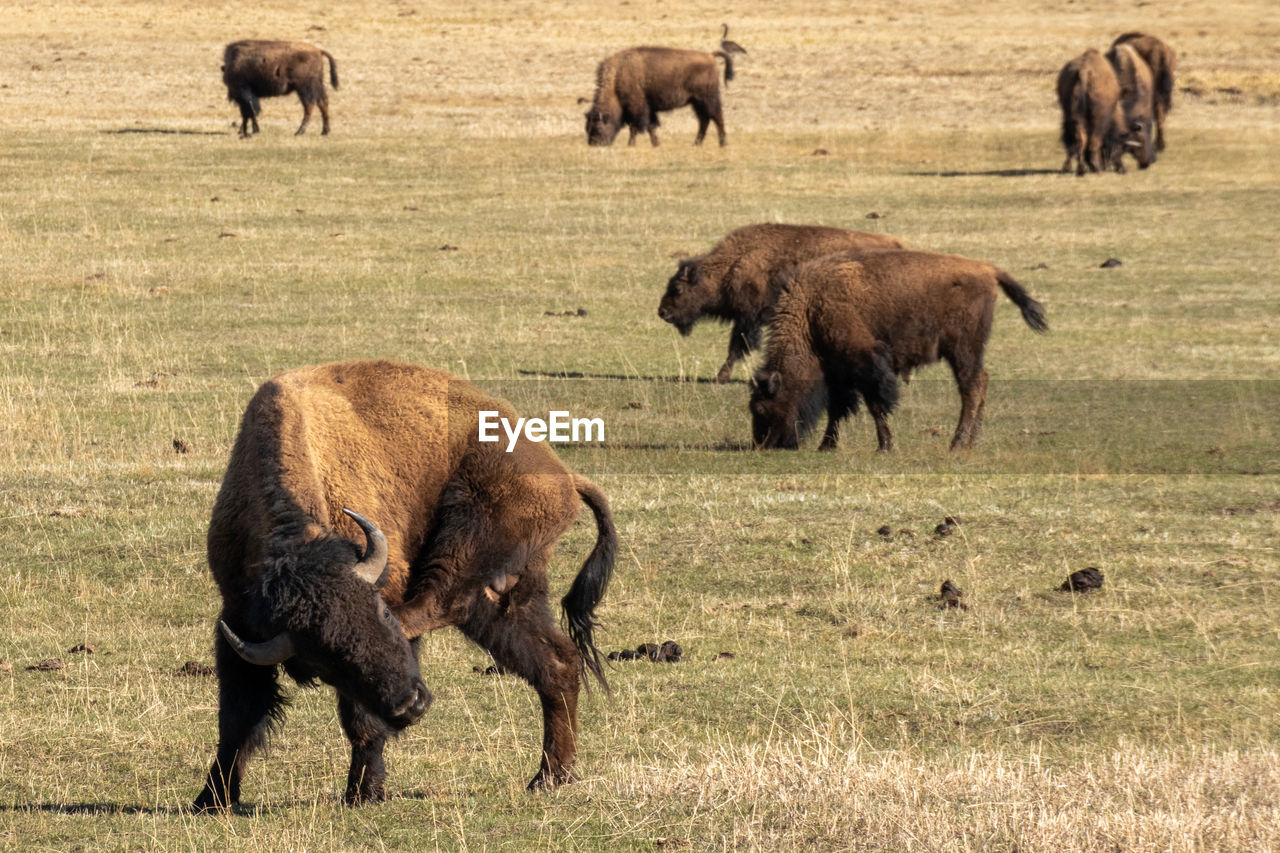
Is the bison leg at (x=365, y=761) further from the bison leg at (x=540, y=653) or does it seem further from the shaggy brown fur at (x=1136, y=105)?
the shaggy brown fur at (x=1136, y=105)

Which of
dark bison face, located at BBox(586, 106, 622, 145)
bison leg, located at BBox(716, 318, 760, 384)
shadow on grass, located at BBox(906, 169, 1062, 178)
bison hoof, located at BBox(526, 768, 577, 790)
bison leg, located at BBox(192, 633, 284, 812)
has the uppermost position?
bison leg, located at BBox(192, 633, 284, 812)

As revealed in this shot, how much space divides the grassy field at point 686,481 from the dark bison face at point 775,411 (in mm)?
321

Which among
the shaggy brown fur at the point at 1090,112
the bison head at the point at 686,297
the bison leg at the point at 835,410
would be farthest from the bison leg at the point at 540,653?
the shaggy brown fur at the point at 1090,112

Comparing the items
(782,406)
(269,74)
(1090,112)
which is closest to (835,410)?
(782,406)

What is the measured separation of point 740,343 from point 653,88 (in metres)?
16.1

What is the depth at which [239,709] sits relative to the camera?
19.9 ft

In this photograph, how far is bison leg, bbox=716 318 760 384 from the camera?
1677 cm

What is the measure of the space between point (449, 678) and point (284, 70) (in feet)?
79.6

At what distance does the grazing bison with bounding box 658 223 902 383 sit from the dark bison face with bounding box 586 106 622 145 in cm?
1445

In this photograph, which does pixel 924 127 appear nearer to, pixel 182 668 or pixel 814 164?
pixel 814 164

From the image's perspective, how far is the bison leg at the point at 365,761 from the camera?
20.2 feet

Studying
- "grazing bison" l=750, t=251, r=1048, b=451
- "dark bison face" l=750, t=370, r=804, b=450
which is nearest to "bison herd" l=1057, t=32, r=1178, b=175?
"grazing bison" l=750, t=251, r=1048, b=451

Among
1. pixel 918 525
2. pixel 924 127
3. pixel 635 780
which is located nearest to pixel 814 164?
pixel 924 127

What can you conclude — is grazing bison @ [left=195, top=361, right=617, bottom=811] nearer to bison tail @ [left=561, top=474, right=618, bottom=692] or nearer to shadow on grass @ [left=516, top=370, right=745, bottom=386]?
bison tail @ [left=561, top=474, right=618, bottom=692]
